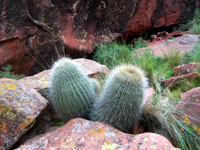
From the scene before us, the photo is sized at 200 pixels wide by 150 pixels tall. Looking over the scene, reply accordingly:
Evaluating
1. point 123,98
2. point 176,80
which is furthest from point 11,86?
point 176,80

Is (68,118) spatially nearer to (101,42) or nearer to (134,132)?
(134,132)

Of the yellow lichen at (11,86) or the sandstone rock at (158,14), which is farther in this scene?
the sandstone rock at (158,14)

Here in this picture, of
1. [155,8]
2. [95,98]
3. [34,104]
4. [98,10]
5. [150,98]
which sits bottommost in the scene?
[150,98]

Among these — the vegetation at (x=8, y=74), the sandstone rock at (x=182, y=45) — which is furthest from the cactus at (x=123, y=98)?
the sandstone rock at (x=182, y=45)

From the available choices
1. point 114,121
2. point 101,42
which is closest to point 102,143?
point 114,121

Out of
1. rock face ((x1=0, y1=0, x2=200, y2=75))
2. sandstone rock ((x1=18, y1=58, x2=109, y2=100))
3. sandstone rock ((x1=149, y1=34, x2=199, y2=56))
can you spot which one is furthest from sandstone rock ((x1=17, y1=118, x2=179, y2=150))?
sandstone rock ((x1=149, y1=34, x2=199, y2=56))

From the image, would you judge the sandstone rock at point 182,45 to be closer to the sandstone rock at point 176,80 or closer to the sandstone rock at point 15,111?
the sandstone rock at point 176,80
